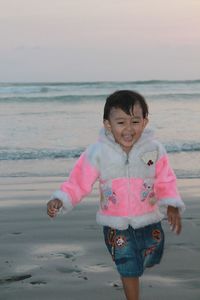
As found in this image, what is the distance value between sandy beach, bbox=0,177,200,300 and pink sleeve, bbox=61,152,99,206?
715 millimetres

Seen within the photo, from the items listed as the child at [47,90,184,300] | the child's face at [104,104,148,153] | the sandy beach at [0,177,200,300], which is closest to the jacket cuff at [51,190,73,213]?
the child at [47,90,184,300]

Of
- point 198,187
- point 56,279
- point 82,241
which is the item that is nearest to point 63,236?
point 82,241

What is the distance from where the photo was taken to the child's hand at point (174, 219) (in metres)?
3.02

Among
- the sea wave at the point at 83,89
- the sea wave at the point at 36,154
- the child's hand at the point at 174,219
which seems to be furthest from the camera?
the sea wave at the point at 83,89

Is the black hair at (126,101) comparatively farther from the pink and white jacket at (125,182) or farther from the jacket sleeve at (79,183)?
the jacket sleeve at (79,183)

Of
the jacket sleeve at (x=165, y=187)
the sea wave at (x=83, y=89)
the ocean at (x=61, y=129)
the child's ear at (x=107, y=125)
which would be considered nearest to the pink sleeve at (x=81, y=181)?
the child's ear at (x=107, y=125)

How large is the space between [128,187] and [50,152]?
8110mm

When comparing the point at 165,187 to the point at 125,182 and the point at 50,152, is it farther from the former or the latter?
the point at 50,152

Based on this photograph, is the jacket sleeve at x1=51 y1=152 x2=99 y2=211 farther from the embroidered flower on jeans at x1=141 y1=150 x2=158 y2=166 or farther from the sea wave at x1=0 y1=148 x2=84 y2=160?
the sea wave at x1=0 y1=148 x2=84 y2=160

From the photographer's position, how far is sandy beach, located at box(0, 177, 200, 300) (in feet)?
11.7

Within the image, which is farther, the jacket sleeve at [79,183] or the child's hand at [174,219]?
the jacket sleeve at [79,183]

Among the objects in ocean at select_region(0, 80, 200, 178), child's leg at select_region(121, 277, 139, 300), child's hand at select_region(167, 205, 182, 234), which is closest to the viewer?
child's hand at select_region(167, 205, 182, 234)

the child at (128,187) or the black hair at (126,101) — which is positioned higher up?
the black hair at (126,101)

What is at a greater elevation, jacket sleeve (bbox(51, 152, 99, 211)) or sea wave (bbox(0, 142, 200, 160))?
jacket sleeve (bbox(51, 152, 99, 211))
